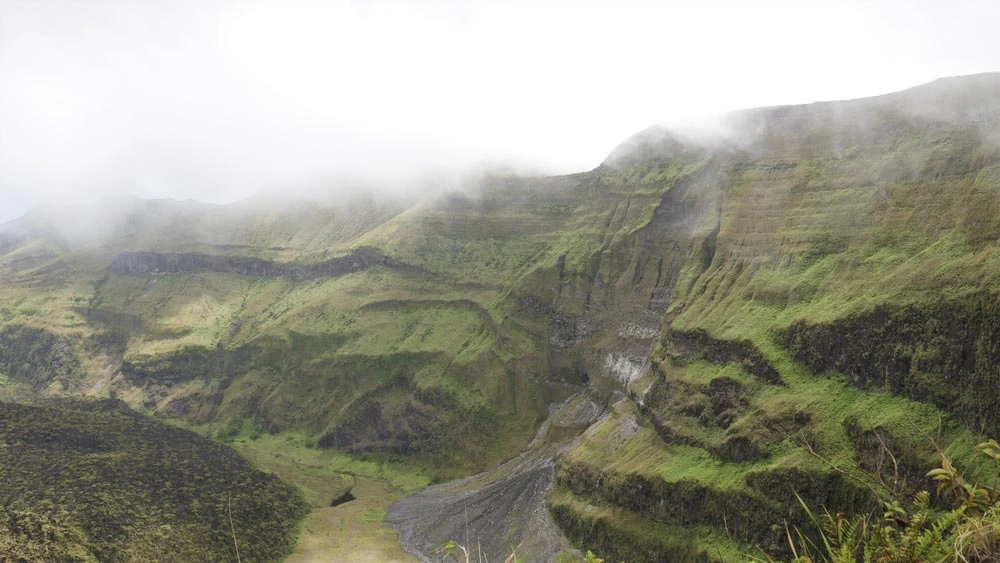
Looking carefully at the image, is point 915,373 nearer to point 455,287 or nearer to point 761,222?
point 761,222

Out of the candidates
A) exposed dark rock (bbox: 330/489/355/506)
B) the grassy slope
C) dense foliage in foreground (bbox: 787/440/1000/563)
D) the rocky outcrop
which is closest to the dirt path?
exposed dark rock (bbox: 330/489/355/506)

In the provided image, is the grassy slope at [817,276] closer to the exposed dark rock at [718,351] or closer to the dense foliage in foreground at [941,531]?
the exposed dark rock at [718,351]

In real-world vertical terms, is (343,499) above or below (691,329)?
below

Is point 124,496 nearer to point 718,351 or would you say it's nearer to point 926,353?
point 718,351

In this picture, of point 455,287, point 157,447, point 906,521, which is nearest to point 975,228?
point 906,521

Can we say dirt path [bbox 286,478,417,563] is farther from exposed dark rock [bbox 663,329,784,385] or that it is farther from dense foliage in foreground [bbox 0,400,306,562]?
exposed dark rock [bbox 663,329,784,385]

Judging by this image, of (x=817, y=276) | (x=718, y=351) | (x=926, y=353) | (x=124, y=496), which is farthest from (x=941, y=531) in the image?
(x=124, y=496)

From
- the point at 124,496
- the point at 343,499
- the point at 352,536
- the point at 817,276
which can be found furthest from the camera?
the point at 343,499
